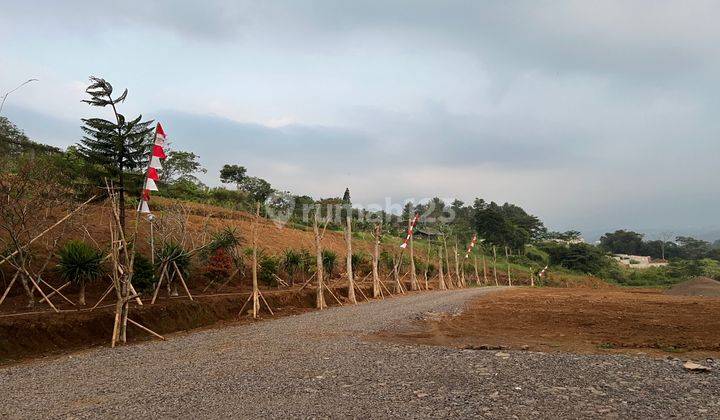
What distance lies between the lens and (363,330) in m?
11.2

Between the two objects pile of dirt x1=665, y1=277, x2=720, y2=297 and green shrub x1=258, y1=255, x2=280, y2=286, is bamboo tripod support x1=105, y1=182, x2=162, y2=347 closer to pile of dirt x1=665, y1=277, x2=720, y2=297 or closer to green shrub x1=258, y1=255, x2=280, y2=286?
green shrub x1=258, y1=255, x2=280, y2=286

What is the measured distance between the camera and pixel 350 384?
6242 millimetres

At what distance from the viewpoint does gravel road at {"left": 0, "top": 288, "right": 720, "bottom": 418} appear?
5211mm

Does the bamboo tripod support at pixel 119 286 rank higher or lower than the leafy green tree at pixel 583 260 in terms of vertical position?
higher

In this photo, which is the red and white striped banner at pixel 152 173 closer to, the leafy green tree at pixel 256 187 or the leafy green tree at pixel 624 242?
the leafy green tree at pixel 256 187

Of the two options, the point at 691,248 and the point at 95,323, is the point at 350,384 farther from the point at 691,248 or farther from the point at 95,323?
the point at 691,248

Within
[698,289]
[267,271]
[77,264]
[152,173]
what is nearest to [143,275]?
[77,264]

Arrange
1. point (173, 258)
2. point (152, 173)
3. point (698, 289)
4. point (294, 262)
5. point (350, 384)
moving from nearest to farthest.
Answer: point (350, 384), point (152, 173), point (173, 258), point (294, 262), point (698, 289)

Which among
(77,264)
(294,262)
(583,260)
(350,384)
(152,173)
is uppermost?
(152,173)

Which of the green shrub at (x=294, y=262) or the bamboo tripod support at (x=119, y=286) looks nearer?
the bamboo tripod support at (x=119, y=286)

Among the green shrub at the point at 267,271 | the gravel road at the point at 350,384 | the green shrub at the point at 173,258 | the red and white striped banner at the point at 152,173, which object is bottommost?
the gravel road at the point at 350,384

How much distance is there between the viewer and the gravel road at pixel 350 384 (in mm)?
5211

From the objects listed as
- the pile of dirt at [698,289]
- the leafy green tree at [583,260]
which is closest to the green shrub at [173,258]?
the pile of dirt at [698,289]

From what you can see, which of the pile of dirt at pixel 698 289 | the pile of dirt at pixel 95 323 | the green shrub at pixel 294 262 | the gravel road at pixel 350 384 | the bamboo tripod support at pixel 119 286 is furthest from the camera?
the pile of dirt at pixel 698 289
